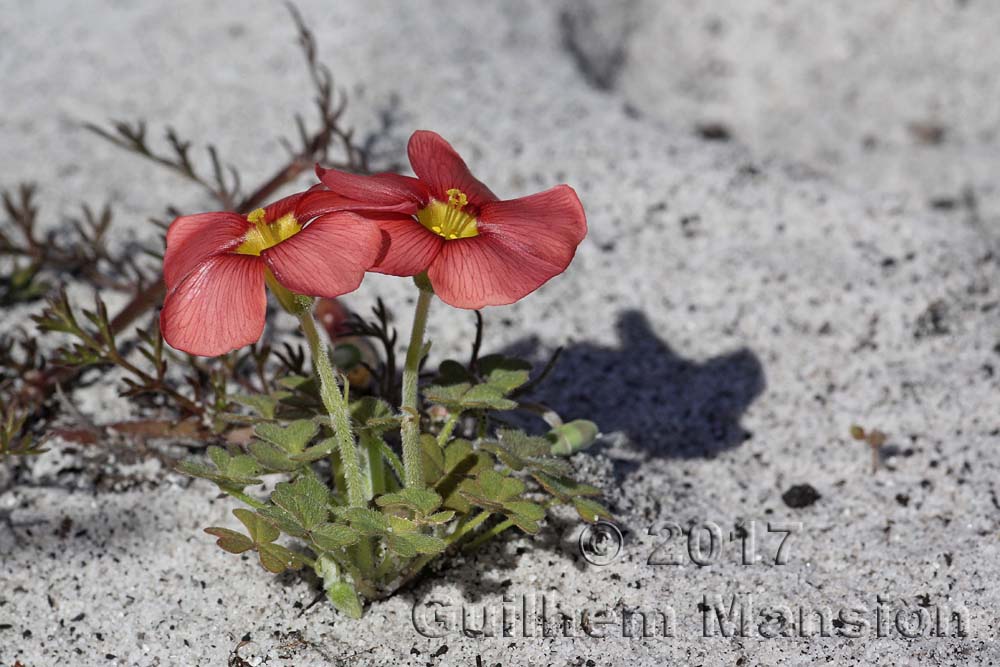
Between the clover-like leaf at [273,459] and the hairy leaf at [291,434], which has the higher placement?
the hairy leaf at [291,434]

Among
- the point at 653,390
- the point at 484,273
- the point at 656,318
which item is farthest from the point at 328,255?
the point at 656,318

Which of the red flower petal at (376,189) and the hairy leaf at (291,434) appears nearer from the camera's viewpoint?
the red flower petal at (376,189)

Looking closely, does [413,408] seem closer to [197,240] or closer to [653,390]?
[197,240]

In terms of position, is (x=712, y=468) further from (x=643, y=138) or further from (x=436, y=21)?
(x=436, y=21)

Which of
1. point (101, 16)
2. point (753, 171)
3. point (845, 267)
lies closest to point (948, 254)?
point (845, 267)

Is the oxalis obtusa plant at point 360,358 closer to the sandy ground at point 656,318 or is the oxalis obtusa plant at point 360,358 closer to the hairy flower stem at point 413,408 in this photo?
the hairy flower stem at point 413,408

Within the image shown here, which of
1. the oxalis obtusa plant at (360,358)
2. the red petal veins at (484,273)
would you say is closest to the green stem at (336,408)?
the oxalis obtusa plant at (360,358)

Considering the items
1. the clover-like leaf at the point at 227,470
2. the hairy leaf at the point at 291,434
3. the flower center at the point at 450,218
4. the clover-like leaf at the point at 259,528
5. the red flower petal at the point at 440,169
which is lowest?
the clover-like leaf at the point at 259,528
